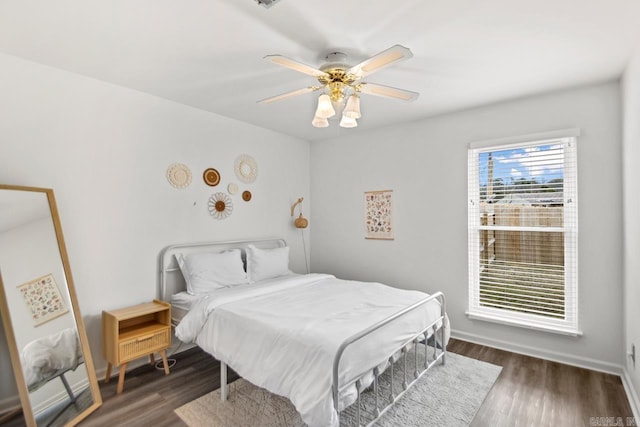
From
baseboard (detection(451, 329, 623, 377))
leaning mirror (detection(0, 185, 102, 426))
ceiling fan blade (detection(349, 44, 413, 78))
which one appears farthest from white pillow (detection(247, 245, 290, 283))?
ceiling fan blade (detection(349, 44, 413, 78))

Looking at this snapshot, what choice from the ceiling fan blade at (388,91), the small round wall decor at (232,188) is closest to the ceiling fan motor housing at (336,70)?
the ceiling fan blade at (388,91)

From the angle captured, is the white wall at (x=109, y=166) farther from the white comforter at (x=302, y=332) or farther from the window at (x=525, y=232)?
the window at (x=525, y=232)

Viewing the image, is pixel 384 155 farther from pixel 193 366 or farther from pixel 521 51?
pixel 193 366

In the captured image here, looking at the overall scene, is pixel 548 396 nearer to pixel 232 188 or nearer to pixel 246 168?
pixel 232 188

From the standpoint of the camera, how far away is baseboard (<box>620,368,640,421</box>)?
218 centimetres

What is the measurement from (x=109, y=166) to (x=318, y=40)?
2.12 m

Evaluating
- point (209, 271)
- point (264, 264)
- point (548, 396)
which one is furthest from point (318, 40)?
point (548, 396)

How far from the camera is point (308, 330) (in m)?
2.04

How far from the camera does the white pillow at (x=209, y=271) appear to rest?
10.3 feet

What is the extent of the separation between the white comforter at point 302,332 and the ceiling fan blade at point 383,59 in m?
1.66

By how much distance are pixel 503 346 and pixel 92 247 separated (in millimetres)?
4017

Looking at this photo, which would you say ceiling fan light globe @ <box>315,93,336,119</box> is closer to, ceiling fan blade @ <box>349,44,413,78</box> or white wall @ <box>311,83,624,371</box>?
ceiling fan blade @ <box>349,44,413,78</box>

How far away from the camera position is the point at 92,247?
2738 millimetres

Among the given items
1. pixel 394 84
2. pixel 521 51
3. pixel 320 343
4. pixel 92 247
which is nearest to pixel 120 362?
pixel 92 247
